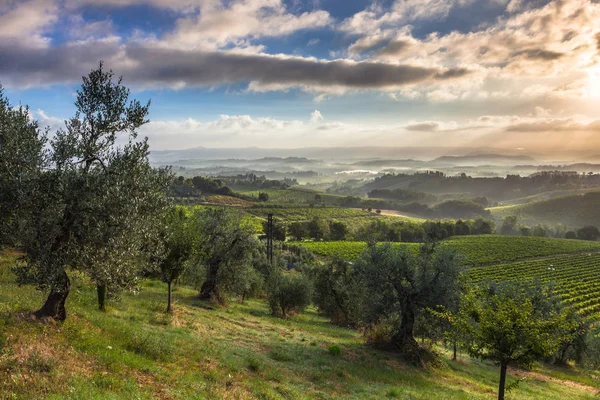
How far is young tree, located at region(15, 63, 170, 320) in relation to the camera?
1338 cm

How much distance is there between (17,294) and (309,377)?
18.0 metres

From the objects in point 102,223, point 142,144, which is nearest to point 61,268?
point 102,223

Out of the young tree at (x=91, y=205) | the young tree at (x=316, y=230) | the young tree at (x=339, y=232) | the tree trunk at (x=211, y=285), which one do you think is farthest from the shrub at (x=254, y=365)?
the young tree at (x=339, y=232)

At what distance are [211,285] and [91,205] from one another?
86.6 ft

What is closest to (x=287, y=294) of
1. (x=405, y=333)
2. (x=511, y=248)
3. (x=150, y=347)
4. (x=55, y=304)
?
(x=405, y=333)

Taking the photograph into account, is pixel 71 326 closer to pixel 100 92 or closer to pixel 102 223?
pixel 102 223

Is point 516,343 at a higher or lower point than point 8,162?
lower

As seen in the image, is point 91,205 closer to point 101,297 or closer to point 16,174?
point 16,174

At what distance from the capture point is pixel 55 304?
15.2 meters

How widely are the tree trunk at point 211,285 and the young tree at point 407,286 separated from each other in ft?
58.0

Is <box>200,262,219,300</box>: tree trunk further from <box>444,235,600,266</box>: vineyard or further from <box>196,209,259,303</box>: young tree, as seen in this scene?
<box>444,235,600,266</box>: vineyard

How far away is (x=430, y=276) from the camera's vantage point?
29.0 meters

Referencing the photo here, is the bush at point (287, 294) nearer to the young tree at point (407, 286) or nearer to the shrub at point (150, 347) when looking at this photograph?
the young tree at point (407, 286)

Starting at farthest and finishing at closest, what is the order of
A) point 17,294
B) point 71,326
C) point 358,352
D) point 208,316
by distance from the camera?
point 208,316 → point 358,352 → point 17,294 → point 71,326
